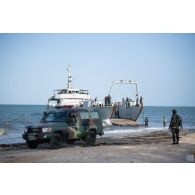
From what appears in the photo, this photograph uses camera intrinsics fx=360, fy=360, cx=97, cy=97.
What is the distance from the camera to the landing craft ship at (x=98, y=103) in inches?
1607

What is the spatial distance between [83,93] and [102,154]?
1159 inches

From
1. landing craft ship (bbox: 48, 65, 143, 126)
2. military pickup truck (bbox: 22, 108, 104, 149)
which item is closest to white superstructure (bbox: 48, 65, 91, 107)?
landing craft ship (bbox: 48, 65, 143, 126)

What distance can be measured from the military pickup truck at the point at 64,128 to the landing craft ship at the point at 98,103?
20281mm

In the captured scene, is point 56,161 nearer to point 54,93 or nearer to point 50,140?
point 50,140

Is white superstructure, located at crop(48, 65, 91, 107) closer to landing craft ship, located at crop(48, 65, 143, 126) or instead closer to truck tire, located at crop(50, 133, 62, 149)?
landing craft ship, located at crop(48, 65, 143, 126)

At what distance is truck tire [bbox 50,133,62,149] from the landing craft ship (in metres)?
21.9

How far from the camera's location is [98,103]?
45250 mm

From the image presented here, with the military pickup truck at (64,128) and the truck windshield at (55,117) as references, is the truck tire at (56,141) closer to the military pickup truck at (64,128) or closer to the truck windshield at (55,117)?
the military pickup truck at (64,128)

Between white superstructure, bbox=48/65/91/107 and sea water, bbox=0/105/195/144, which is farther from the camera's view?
white superstructure, bbox=48/65/91/107

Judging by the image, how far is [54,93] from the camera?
42500mm

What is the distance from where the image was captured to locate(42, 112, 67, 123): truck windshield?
1649 cm

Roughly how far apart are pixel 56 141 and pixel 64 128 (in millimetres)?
687
